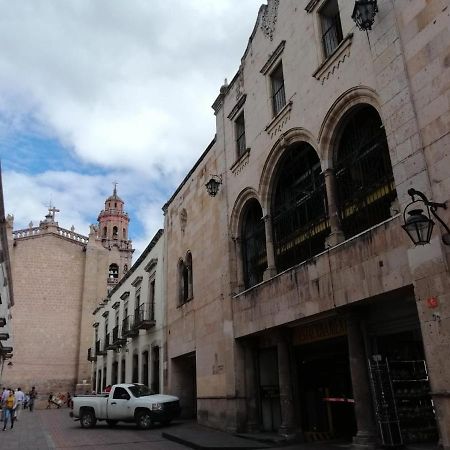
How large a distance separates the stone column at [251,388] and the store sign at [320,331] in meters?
2.09

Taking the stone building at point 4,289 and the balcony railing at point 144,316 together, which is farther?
the stone building at point 4,289

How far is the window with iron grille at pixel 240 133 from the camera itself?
15500mm

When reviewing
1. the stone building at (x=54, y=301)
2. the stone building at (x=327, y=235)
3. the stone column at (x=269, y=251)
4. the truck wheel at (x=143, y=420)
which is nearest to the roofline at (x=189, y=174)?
the stone building at (x=327, y=235)

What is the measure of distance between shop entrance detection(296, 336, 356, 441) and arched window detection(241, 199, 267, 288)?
2.73 m

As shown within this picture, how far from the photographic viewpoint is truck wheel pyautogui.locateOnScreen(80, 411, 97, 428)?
18641mm

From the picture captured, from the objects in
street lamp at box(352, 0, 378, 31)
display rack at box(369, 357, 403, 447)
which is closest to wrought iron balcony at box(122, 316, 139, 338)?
display rack at box(369, 357, 403, 447)

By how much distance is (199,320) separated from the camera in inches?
672

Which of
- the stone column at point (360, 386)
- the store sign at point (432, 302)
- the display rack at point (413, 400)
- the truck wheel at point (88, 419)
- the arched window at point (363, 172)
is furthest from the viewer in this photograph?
the truck wheel at point (88, 419)

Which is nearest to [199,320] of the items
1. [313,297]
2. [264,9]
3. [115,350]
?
[313,297]

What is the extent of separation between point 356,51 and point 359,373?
6647mm

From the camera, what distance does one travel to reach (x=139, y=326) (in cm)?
2361

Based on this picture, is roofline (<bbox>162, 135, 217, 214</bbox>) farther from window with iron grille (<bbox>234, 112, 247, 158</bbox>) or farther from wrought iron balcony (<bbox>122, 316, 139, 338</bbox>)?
wrought iron balcony (<bbox>122, 316, 139, 338</bbox>)

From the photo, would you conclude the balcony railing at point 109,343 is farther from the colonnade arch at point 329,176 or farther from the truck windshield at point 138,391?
the colonnade arch at point 329,176

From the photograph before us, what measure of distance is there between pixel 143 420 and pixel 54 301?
3136 centimetres
